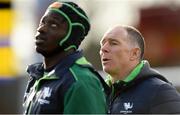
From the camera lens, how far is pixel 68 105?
21.2 feet

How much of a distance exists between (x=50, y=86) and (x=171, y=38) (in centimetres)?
1103

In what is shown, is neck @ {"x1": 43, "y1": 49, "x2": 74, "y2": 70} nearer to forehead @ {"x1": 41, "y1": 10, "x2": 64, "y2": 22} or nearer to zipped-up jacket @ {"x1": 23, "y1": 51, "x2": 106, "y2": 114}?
zipped-up jacket @ {"x1": 23, "y1": 51, "x2": 106, "y2": 114}

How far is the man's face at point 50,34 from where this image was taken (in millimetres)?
6754

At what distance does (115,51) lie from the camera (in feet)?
26.8

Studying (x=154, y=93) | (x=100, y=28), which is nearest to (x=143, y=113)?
(x=154, y=93)

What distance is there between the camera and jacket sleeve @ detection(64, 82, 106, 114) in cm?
646

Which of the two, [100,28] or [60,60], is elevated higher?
[60,60]

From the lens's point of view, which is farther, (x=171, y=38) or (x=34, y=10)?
(x=171, y=38)

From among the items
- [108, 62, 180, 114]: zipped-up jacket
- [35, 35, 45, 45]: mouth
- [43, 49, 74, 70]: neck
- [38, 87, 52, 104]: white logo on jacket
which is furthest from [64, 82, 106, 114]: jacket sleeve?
[108, 62, 180, 114]: zipped-up jacket

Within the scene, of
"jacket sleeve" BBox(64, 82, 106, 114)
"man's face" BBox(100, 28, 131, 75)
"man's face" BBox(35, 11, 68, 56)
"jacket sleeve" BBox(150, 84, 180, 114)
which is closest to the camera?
"jacket sleeve" BBox(64, 82, 106, 114)

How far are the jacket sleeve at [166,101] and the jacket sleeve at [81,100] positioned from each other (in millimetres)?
1318

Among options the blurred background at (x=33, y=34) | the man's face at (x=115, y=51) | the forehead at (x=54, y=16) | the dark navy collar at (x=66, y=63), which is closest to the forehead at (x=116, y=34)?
the man's face at (x=115, y=51)

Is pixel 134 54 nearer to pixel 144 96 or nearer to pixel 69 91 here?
pixel 144 96

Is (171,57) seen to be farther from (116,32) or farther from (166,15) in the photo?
(116,32)
